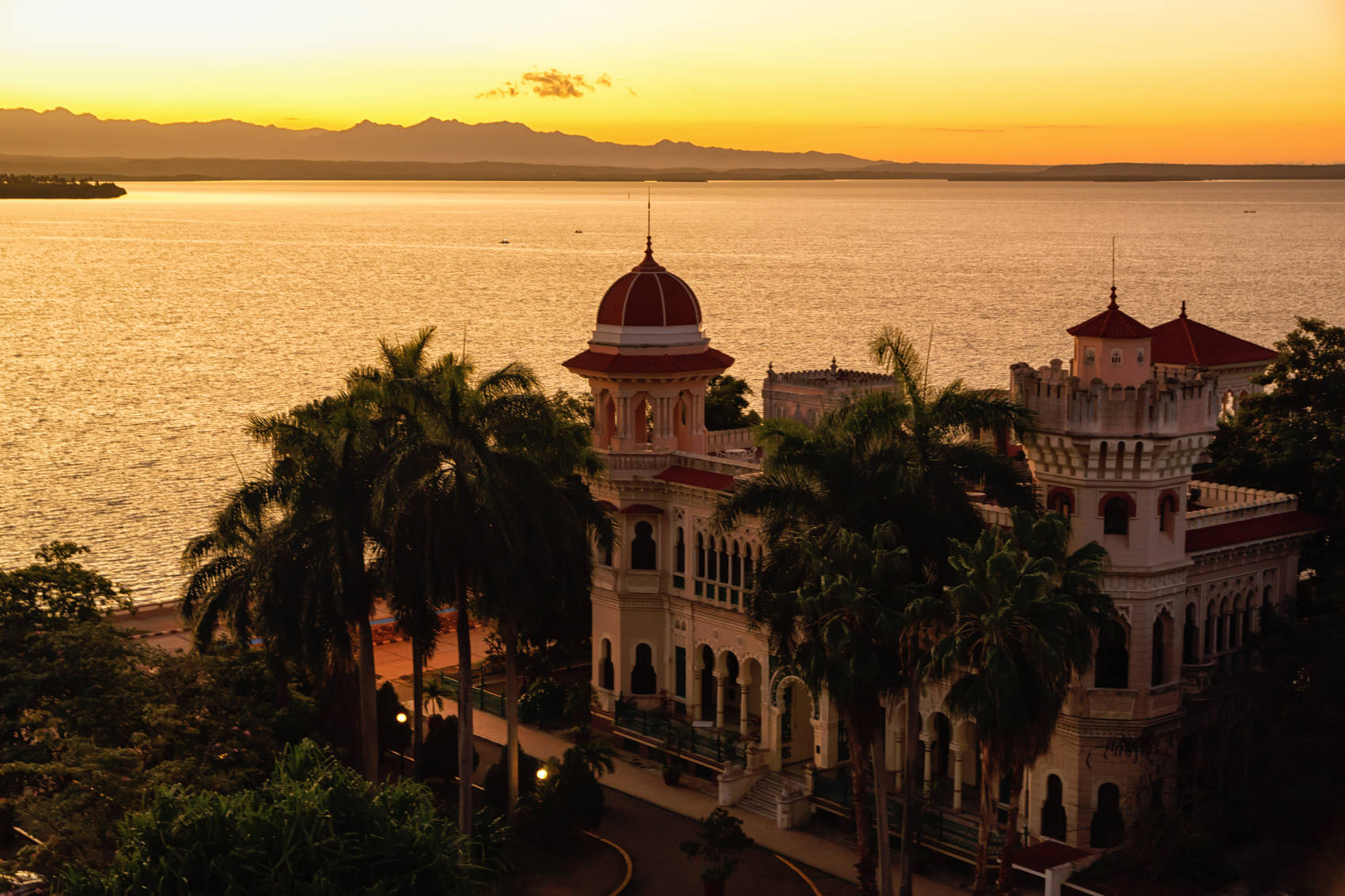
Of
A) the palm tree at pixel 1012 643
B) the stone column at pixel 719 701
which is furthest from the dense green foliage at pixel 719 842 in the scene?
the stone column at pixel 719 701

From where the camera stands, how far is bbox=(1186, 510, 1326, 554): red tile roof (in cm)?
3922

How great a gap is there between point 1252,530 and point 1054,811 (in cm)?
844

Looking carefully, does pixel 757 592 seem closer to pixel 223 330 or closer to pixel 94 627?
pixel 94 627

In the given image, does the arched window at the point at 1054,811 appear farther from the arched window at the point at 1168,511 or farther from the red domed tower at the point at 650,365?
the red domed tower at the point at 650,365

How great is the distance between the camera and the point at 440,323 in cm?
18912

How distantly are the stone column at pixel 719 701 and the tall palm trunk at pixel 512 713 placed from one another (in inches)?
285

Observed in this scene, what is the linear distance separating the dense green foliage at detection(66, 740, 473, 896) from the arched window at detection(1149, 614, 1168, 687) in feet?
58.5

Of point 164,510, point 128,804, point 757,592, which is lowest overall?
point 164,510

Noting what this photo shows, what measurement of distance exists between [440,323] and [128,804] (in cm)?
15776

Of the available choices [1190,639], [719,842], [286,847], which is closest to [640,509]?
[719,842]

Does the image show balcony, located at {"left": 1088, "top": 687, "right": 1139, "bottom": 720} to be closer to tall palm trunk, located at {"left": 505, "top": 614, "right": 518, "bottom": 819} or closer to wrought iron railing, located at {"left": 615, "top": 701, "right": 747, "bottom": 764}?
wrought iron railing, located at {"left": 615, "top": 701, "right": 747, "bottom": 764}

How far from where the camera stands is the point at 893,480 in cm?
3491

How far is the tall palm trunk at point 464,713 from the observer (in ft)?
126

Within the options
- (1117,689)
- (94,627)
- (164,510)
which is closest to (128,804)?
(94,627)
